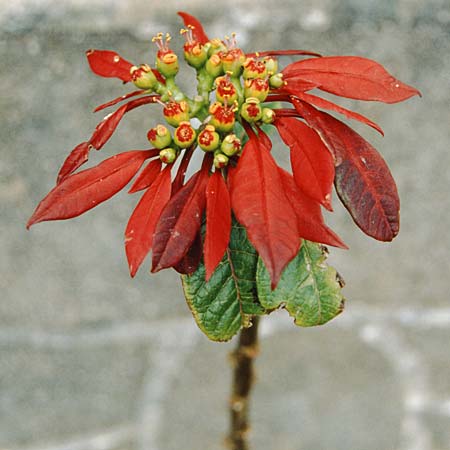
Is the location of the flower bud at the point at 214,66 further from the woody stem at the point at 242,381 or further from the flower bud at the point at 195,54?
the woody stem at the point at 242,381

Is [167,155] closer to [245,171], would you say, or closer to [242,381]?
[245,171]

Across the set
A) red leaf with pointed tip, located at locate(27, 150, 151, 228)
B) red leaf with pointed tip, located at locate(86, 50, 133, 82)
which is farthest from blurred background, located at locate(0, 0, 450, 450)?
red leaf with pointed tip, located at locate(27, 150, 151, 228)

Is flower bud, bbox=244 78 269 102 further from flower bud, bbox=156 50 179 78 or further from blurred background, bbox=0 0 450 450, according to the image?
blurred background, bbox=0 0 450 450

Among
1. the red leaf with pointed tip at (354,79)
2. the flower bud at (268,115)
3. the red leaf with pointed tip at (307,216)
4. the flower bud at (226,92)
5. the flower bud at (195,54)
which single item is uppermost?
→ the flower bud at (195,54)

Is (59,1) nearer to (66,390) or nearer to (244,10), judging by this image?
(244,10)

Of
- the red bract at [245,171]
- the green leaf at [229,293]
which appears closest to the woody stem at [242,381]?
the green leaf at [229,293]

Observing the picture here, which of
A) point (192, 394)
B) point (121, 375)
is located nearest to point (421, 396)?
point (192, 394)

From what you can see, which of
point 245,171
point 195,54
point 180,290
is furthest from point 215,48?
point 180,290
